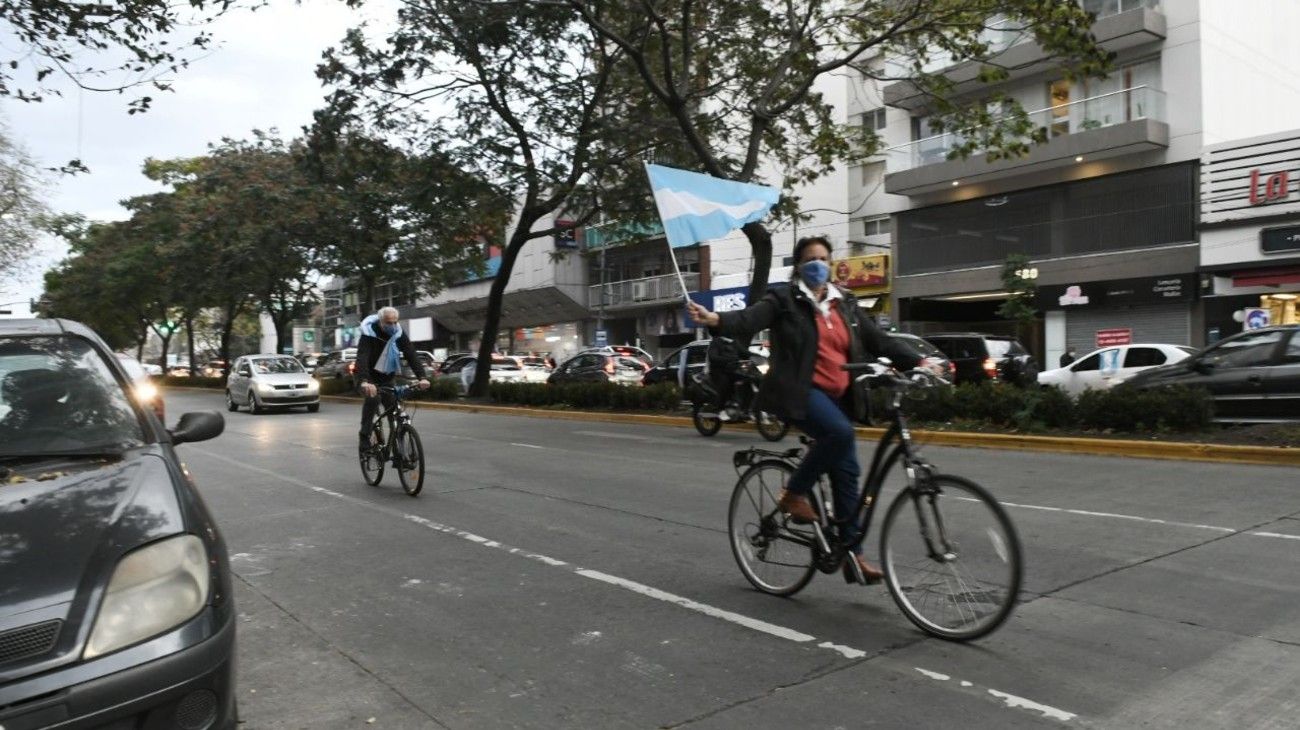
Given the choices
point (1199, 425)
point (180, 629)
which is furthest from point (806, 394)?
point (1199, 425)

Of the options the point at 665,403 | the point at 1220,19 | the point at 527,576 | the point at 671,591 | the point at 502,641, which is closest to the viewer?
the point at 502,641

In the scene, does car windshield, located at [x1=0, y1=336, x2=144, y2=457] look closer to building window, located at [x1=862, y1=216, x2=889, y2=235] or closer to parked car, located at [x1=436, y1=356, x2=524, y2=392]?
parked car, located at [x1=436, y1=356, x2=524, y2=392]

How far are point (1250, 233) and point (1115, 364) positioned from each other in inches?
300

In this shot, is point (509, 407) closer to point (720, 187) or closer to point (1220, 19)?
point (720, 187)

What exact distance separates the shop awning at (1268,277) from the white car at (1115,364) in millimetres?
6132

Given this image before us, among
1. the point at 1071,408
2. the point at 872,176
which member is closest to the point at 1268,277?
the point at 872,176

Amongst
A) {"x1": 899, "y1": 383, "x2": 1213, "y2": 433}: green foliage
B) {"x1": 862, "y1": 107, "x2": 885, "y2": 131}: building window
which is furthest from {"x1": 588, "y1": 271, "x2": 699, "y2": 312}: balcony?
{"x1": 899, "y1": 383, "x2": 1213, "y2": 433}: green foliage

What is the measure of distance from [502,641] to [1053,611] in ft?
9.15

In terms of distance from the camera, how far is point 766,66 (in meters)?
16.5

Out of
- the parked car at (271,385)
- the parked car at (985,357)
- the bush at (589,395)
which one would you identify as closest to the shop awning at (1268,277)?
the parked car at (985,357)

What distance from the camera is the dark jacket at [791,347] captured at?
14.0 feet

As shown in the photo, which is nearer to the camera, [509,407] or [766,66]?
[766,66]

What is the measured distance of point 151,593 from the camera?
253cm

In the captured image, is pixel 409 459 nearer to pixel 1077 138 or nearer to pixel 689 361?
pixel 689 361
